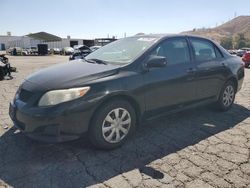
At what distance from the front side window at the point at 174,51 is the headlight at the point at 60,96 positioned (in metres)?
1.42

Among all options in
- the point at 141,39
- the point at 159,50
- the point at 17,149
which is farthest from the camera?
the point at 141,39

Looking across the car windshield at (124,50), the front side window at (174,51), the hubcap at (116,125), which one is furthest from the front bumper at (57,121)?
the front side window at (174,51)

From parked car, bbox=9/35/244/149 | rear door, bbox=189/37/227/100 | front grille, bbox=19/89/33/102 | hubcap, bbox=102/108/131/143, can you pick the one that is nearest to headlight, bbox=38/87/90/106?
parked car, bbox=9/35/244/149

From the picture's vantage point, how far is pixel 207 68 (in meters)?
5.11

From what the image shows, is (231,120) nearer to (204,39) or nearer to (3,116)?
(204,39)

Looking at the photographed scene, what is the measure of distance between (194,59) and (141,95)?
150 cm

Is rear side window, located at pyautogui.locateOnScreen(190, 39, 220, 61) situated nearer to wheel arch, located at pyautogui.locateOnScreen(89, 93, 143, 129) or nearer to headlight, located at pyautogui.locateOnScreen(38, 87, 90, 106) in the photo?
wheel arch, located at pyautogui.locateOnScreen(89, 93, 143, 129)

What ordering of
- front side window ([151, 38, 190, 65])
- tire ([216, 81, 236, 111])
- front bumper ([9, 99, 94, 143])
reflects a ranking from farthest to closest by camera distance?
tire ([216, 81, 236, 111]) < front side window ([151, 38, 190, 65]) < front bumper ([9, 99, 94, 143])

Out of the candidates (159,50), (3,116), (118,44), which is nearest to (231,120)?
(159,50)

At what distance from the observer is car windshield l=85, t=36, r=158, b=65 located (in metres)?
4.22

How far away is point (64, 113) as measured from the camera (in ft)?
11.0

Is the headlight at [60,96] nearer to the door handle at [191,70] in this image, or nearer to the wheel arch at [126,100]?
the wheel arch at [126,100]

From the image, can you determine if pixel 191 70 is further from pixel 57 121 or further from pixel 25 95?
pixel 25 95

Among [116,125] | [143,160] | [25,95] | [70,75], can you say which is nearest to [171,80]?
[116,125]
